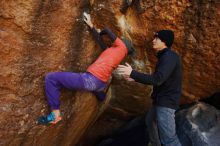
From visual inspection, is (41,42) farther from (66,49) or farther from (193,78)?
(193,78)

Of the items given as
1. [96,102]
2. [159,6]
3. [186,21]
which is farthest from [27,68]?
[186,21]

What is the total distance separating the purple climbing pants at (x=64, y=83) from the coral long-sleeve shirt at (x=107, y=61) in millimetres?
89

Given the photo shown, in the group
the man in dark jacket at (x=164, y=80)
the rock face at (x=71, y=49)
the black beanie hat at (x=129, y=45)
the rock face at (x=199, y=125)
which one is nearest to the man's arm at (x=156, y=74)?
the man in dark jacket at (x=164, y=80)

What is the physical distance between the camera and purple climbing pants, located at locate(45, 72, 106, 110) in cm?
438

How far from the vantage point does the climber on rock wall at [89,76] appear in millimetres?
4395

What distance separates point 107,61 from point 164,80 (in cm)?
90

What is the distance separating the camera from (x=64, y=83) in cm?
441

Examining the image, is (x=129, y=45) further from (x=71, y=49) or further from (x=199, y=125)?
(x=199, y=125)

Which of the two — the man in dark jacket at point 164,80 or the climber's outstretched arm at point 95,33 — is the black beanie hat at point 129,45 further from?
the man in dark jacket at point 164,80

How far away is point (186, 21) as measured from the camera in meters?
4.86

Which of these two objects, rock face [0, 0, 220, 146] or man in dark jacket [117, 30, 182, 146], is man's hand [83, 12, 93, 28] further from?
man in dark jacket [117, 30, 182, 146]

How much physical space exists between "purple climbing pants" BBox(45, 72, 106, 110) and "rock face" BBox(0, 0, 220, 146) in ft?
0.49

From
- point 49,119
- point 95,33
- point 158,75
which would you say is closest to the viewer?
point 158,75

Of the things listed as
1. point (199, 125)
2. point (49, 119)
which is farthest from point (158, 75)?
point (199, 125)
